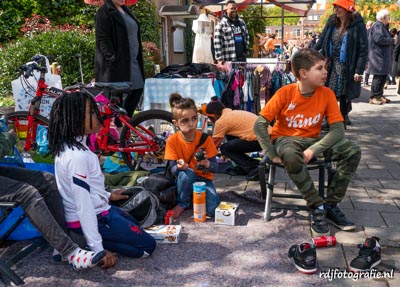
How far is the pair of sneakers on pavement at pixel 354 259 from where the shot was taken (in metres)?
2.78

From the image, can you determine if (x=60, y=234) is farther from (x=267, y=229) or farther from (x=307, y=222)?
(x=307, y=222)

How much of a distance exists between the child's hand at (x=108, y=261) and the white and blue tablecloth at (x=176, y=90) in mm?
3588

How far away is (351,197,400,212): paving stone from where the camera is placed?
3.95 metres

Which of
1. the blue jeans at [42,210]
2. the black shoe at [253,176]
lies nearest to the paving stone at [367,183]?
the black shoe at [253,176]

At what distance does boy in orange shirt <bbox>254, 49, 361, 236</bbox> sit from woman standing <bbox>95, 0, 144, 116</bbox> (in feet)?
7.55

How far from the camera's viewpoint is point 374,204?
160 inches

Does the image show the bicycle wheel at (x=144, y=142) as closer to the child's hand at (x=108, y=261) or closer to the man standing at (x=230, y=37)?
the child's hand at (x=108, y=261)

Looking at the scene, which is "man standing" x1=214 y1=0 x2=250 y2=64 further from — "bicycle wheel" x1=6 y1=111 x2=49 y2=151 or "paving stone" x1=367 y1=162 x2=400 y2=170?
"bicycle wheel" x1=6 y1=111 x2=49 y2=151

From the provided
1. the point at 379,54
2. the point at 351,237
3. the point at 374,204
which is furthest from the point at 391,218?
the point at 379,54

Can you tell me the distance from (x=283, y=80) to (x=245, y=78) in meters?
0.76

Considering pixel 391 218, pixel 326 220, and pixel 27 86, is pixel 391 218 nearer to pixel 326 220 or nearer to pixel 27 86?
pixel 326 220

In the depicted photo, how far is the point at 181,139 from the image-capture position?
3.95 m

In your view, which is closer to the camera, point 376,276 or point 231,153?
point 376,276

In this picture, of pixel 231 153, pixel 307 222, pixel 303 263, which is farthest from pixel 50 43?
pixel 303 263
